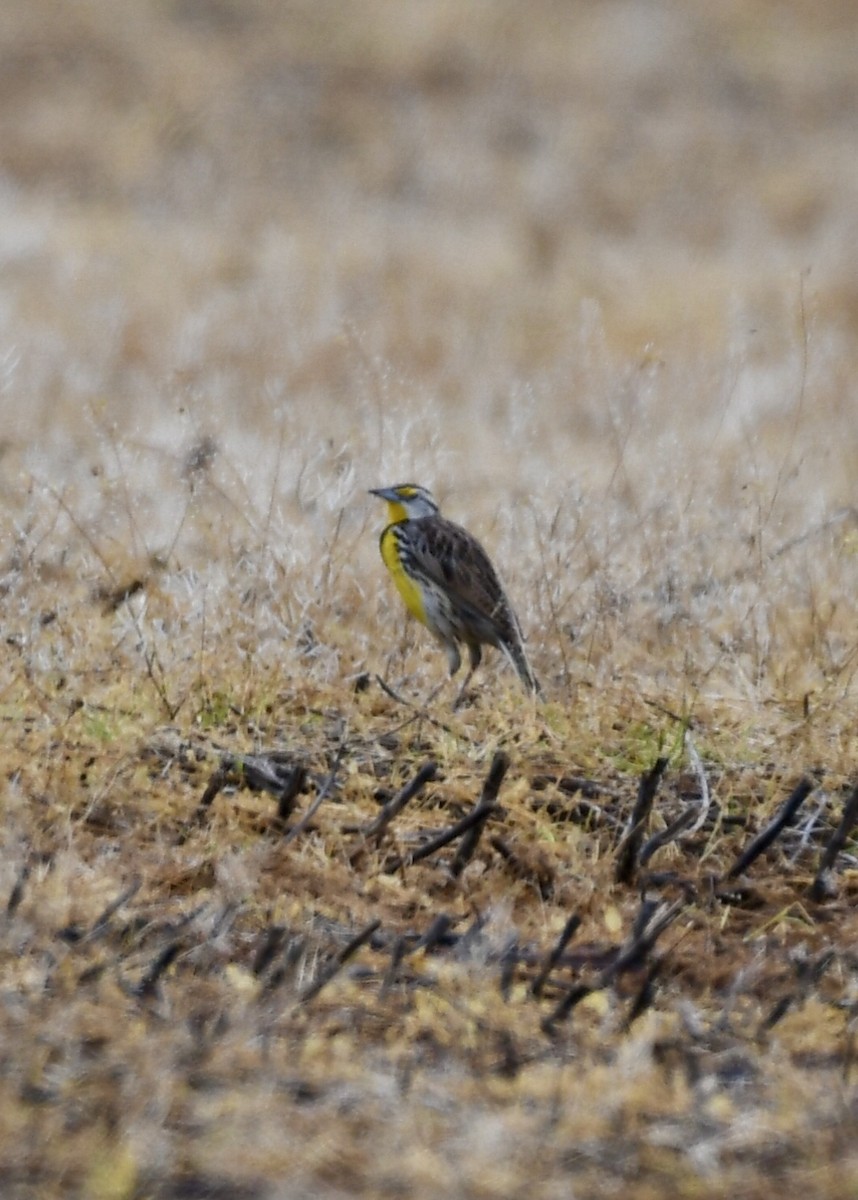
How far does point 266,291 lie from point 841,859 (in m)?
11.2

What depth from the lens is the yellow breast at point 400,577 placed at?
5840mm

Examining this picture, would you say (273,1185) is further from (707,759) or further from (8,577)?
(8,577)

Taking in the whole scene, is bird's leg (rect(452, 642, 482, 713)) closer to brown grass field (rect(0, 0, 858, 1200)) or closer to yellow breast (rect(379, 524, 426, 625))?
brown grass field (rect(0, 0, 858, 1200))

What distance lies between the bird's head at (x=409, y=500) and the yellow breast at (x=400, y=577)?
0.13 meters

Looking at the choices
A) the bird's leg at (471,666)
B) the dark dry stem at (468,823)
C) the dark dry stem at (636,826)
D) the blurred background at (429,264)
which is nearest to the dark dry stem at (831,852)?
the dark dry stem at (636,826)

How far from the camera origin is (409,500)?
634 centimetres

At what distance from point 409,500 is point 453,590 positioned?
0.67m

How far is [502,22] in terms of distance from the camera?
97.8 feet

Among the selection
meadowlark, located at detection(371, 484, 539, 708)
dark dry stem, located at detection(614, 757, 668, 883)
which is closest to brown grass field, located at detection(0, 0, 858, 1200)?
dark dry stem, located at detection(614, 757, 668, 883)

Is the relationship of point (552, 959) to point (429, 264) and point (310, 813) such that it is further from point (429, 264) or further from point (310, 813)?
point (429, 264)

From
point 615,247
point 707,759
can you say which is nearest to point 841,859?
point 707,759

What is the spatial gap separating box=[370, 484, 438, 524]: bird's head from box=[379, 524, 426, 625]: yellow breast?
13 centimetres

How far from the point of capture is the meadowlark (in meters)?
5.68

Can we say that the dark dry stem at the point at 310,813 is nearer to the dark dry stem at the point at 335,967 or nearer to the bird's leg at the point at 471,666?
the dark dry stem at the point at 335,967
